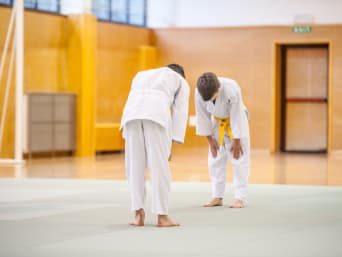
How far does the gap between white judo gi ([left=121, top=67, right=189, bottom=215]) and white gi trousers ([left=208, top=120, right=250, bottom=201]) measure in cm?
138

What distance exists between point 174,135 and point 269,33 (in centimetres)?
1225

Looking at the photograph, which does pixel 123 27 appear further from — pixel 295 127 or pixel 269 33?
pixel 295 127

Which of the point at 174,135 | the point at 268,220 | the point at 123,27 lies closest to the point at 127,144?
the point at 174,135

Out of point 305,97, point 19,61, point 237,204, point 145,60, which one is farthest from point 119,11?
point 237,204

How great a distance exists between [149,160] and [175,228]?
0.60 metres

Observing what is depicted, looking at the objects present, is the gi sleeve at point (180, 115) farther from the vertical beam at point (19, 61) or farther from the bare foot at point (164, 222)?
the vertical beam at point (19, 61)

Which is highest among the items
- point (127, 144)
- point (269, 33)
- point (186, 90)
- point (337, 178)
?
point (269, 33)

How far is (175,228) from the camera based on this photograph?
6121mm

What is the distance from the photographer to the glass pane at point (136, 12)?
1833 centimetres

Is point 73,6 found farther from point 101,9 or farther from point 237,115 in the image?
point 237,115

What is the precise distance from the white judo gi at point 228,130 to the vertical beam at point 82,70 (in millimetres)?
8963

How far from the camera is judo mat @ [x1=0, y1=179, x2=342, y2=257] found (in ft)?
16.8

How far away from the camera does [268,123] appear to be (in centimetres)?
1827

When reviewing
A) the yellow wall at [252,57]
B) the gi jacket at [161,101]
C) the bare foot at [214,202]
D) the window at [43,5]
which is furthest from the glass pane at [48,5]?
the gi jacket at [161,101]
